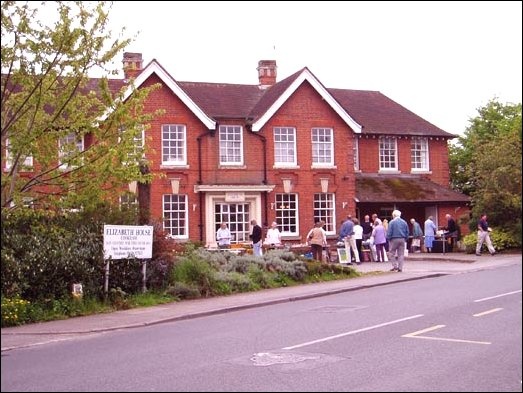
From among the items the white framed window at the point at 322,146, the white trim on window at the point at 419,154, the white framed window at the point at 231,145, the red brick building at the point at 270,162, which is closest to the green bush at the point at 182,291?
the red brick building at the point at 270,162

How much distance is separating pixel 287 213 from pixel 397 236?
10477 mm

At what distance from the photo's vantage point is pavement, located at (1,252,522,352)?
1098cm

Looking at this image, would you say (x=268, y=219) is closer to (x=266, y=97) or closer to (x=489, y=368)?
(x=266, y=97)

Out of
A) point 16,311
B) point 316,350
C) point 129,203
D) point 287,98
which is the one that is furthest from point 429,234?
point 316,350

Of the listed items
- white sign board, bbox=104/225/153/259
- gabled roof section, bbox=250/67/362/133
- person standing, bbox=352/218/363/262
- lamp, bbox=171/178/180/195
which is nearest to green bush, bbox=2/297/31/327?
white sign board, bbox=104/225/153/259

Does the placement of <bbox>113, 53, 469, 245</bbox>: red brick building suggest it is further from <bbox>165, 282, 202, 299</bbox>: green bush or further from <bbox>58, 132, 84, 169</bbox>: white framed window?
<bbox>58, 132, 84, 169</bbox>: white framed window

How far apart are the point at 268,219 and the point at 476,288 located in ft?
49.4

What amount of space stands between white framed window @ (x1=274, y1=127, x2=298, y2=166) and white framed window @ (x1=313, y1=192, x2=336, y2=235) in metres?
Result: 1.91

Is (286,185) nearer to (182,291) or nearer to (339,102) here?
(339,102)

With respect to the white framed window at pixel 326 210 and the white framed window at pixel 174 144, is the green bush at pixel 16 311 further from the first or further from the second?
the white framed window at pixel 326 210

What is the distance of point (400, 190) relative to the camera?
1212 inches

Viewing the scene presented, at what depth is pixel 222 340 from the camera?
9492mm

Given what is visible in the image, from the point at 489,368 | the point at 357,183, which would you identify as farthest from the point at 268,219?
the point at 489,368

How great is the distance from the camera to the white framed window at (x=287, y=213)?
93.8 feet
